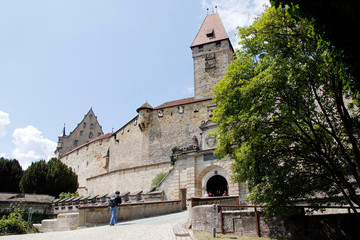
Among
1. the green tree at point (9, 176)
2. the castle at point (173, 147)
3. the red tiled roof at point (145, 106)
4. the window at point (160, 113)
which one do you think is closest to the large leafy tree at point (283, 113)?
the castle at point (173, 147)

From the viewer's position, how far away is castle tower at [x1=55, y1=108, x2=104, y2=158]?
220 feet

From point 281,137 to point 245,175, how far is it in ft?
5.30

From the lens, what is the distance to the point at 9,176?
1626 inches

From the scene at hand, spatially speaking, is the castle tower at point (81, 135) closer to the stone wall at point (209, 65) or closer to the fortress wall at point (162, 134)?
the fortress wall at point (162, 134)

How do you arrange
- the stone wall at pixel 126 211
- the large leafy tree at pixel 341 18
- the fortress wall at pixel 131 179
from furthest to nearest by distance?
the fortress wall at pixel 131 179 < the stone wall at pixel 126 211 < the large leafy tree at pixel 341 18

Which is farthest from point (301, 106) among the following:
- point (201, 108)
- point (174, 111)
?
point (174, 111)

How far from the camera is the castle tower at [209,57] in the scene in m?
37.3

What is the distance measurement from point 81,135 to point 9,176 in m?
28.2

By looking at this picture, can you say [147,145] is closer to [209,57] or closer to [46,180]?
[46,180]

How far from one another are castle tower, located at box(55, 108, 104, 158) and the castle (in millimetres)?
17115

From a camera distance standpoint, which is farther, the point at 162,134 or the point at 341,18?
the point at 162,134

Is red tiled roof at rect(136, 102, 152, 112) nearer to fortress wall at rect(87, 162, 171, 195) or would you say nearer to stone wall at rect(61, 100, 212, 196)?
stone wall at rect(61, 100, 212, 196)

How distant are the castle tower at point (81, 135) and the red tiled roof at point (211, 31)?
131ft

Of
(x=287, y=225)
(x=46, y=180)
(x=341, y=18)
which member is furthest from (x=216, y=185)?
(x=46, y=180)
